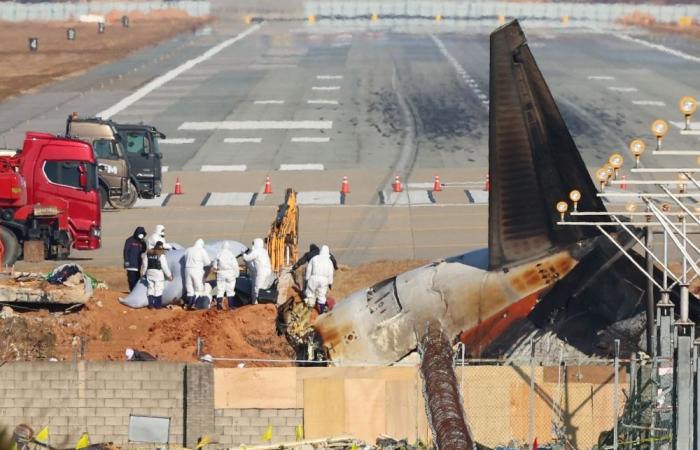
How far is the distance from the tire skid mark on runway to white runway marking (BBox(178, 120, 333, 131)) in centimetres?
934

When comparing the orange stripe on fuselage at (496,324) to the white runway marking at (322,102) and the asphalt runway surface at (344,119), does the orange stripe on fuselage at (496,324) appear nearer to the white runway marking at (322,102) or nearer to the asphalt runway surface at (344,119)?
the asphalt runway surface at (344,119)

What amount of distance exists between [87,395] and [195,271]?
7072mm

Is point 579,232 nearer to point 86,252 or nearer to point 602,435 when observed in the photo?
point 602,435

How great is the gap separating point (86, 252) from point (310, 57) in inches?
2485

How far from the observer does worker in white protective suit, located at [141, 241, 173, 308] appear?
35469mm

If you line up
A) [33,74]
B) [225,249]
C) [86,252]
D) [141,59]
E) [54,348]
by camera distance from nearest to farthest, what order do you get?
[54,348] → [225,249] → [86,252] → [33,74] → [141,59]

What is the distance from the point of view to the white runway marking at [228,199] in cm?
5450

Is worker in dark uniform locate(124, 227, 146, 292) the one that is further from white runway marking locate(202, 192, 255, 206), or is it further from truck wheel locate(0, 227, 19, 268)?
white runway marking locate(202, 192, 255, 206)

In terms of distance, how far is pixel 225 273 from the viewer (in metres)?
35.4

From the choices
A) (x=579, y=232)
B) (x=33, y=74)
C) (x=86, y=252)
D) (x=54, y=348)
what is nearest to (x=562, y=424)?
(x=579, y=232)

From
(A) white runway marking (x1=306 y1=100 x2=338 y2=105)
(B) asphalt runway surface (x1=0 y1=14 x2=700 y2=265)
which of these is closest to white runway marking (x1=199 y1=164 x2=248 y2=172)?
(B) asphalt runway surface (x1=0 y1=14 x2=700 y2=265)

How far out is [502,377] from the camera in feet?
92.2

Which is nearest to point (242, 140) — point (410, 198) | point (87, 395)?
point (410, 198)

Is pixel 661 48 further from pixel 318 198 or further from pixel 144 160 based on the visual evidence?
pixel 144 160
